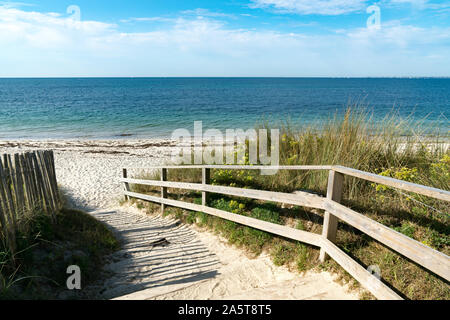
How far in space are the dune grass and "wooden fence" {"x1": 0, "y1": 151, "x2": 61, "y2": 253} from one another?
2750 millimetres

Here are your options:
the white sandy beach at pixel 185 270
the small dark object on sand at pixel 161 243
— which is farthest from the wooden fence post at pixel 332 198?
the small dark object on sand at pixel 161 243

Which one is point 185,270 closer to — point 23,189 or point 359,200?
point 23,189

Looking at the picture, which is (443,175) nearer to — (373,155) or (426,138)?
(373,155)

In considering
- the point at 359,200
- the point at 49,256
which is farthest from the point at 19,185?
the point at 359,200

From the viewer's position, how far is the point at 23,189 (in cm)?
432

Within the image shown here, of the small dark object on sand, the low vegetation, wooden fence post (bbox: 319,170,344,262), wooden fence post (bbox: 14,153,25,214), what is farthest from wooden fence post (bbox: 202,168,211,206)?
wooden fence post (bbox: 14,153,25,214)

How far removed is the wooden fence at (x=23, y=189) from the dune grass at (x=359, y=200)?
2.75 meters

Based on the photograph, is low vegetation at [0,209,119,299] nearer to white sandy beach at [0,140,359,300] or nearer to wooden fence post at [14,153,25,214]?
wooden fence post at [14,153,25,214]

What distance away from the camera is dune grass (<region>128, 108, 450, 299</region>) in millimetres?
3414

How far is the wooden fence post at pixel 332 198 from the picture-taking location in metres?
3.59

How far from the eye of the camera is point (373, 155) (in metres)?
5.50
